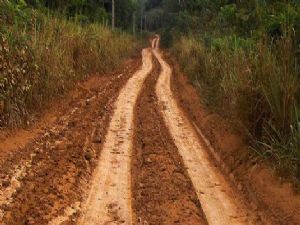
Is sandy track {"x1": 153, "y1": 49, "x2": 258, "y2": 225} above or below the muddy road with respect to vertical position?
below

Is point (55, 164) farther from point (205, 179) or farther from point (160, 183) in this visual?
point (205, 179)

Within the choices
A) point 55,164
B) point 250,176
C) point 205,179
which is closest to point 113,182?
point 55,164

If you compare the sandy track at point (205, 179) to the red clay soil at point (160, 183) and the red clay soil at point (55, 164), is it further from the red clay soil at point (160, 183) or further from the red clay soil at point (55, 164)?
the red clay soil at point (55, 164)

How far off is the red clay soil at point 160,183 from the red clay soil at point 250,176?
2.22ft

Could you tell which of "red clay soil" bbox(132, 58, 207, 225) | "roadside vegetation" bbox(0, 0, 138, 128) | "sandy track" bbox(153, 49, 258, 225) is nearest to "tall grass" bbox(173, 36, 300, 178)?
"sandy track" bbox(153, 49, 258, 225)

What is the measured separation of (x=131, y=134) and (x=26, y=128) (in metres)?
1.79

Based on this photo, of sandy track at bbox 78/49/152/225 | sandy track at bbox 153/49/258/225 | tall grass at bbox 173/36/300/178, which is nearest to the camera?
sandy track at bbox 78/49/152/225

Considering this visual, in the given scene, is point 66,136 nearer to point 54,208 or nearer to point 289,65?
point 54,208

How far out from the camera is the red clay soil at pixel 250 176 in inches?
195

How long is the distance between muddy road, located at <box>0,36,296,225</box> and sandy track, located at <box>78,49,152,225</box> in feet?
0.03

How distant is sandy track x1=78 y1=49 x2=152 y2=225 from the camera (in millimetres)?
4742

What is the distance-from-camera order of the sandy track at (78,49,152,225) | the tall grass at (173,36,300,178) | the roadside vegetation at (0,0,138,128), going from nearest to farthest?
the sandy track at (78,49,152,225) < the tall grass at (173,36,300,178) < the roadside vegetation at (0,0,138,128)

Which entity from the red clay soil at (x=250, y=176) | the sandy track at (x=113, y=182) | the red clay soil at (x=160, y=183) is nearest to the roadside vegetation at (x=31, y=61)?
the sandy track at (x=113, y=182)

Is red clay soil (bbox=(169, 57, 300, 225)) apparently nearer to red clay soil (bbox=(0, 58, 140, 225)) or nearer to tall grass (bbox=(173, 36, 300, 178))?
tall grass (bbox=(173, 36, 300, 178))
